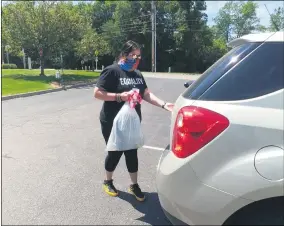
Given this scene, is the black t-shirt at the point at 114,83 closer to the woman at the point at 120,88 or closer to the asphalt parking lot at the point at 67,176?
the woman at the point at 120,88

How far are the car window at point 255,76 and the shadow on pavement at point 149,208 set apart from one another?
1.61 metres

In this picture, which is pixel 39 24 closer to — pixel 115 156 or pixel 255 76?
pixel 115 156

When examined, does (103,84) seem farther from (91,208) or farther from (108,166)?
(91,208)

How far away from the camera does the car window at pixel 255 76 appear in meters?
2.11

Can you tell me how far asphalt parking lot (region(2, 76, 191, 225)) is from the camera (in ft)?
11.0

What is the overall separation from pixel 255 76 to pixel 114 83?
5.60 ft

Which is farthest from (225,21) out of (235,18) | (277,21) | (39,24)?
(277,21)

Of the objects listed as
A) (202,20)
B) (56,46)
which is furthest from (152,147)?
(202,20)

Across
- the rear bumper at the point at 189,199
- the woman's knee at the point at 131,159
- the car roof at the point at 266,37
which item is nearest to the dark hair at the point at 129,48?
the woman's knee at the point at 131,159

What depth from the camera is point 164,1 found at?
4875cm

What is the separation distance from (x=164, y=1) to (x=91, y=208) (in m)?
48.6

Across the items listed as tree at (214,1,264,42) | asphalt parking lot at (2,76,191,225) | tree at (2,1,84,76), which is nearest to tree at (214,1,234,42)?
tree at (214,1,264,42)

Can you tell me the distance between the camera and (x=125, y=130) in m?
3.42

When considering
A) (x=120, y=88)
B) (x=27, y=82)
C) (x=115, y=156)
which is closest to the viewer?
(x=120, y=88)
